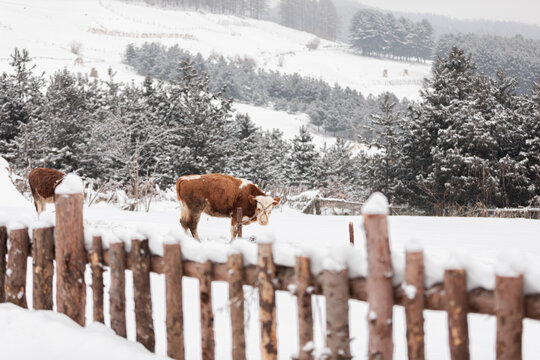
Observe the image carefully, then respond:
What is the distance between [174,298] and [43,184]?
553 centimetres

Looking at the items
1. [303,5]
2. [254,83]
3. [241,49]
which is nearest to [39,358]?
[254,83]

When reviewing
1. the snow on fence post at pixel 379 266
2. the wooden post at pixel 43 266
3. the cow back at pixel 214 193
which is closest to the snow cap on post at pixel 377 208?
the snow on fence post at pixel 379 266

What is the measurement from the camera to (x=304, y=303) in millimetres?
2170

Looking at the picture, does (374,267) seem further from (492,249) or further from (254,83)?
(254,83)

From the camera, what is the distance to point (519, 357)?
1816 mm

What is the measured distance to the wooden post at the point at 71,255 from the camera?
2984 mm

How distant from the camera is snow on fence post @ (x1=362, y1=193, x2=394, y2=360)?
78.5 inches

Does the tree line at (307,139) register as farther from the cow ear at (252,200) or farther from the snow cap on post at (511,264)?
the snow cap on post at (511,264)

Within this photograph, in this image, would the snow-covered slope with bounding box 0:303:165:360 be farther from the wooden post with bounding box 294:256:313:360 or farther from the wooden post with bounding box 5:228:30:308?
the wooden post with bounding box 294:256:313:360

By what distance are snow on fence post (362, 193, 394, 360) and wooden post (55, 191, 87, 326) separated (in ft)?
6.38

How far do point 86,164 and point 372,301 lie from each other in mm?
22535

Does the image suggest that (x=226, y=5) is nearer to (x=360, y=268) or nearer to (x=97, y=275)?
(x=97, y=275)

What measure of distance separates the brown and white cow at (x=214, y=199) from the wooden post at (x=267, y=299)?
14.1ft

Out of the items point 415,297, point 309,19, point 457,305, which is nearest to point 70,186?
point 415,297
